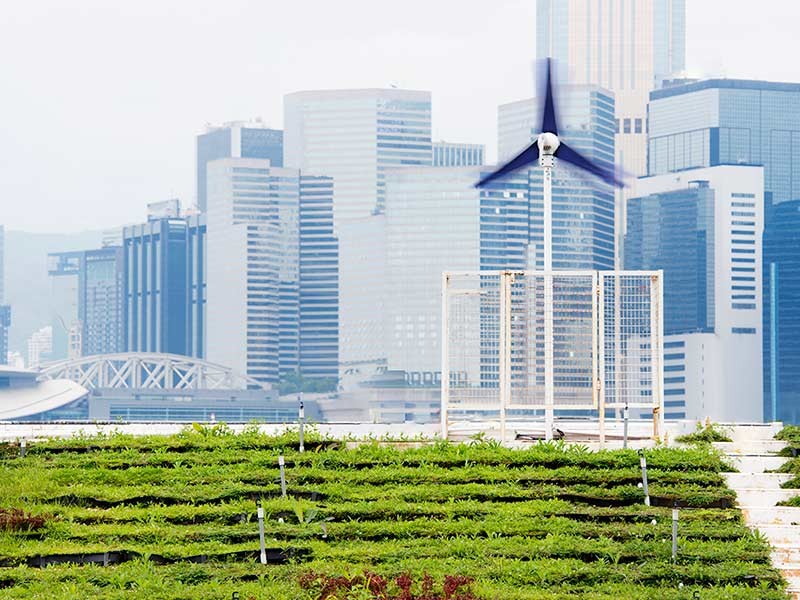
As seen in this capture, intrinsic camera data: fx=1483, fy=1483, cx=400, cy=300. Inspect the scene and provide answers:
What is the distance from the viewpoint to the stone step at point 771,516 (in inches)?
582

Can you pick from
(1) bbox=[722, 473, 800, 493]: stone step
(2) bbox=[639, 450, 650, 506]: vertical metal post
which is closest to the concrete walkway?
(1) bbox=[722, 473, 800, 493]: stone step

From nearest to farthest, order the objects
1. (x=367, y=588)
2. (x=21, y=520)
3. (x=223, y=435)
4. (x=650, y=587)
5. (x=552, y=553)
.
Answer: (x=367, y=588), (x=650, y=587), (x=552, y=553), (x=21, y=520), (x=223, y=435)

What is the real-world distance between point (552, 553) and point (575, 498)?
205 cm

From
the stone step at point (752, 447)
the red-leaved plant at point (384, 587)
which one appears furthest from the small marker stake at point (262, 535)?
the stone step at point (752, 447)

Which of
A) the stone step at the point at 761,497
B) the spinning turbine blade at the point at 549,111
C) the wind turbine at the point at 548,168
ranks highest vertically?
the spinning turbine blade at the point at 549,111

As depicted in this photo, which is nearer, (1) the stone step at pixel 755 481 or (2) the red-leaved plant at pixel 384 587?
(2) the red-leaved plant at pixel 384 587

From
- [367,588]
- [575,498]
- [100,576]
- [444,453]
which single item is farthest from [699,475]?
[100,576]

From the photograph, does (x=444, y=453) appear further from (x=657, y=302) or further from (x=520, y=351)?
(x=657, y=302)

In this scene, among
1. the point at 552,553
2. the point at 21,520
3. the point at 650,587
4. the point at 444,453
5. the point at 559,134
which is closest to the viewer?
the point at 650,587

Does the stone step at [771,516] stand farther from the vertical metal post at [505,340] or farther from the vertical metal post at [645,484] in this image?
the vertical metal post at [505,340]

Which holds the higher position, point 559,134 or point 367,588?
point 559,134

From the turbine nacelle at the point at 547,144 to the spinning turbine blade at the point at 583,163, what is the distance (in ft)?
2.42

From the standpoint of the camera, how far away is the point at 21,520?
1441cm

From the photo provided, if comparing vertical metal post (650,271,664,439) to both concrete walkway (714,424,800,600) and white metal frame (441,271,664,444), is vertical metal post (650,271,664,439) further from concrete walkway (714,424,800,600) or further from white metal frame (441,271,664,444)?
concrete walkway (714,424,800,600)
